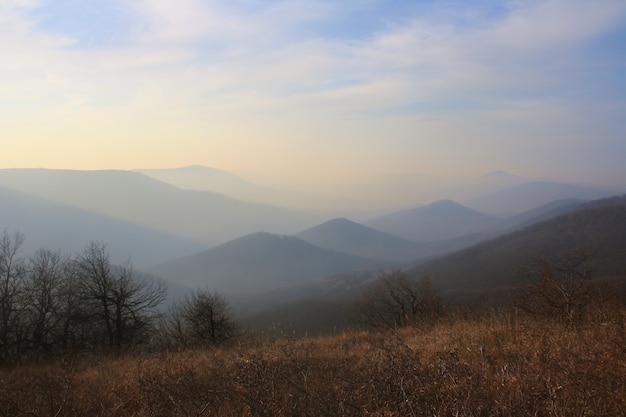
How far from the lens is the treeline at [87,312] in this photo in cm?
1939

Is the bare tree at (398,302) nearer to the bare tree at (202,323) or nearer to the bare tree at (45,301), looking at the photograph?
the bare tree at (202,323)

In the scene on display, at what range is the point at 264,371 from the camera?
5520mm

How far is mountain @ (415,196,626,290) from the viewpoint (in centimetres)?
13050

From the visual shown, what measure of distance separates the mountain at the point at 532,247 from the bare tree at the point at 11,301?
4745 inches

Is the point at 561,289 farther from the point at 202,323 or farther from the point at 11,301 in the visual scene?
the point at 11,301

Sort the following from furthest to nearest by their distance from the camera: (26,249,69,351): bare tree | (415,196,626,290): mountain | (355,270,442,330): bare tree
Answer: (415,196,626,290): mountain < (355,270,442,330): bare tree < (26,249,69,351): bare tree

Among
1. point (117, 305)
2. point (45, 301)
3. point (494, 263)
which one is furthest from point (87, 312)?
point (494, 263)

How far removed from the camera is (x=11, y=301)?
920 inches

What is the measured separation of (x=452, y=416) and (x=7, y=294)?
2762 centimetres

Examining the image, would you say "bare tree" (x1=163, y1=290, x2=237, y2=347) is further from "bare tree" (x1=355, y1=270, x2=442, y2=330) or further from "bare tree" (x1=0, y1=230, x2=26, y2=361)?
"bare tree" (x1=355, y1=270, x2=442, y2=330)

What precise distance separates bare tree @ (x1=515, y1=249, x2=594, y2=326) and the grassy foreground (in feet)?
9.27

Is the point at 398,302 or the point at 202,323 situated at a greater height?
the point at 202,323

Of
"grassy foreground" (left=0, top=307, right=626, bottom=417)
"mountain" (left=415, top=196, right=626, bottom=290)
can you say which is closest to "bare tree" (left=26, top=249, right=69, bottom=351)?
"grassy foreground" (left=0, top=307, right=626, bottom=417)

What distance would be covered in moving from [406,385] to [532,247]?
555 feet
